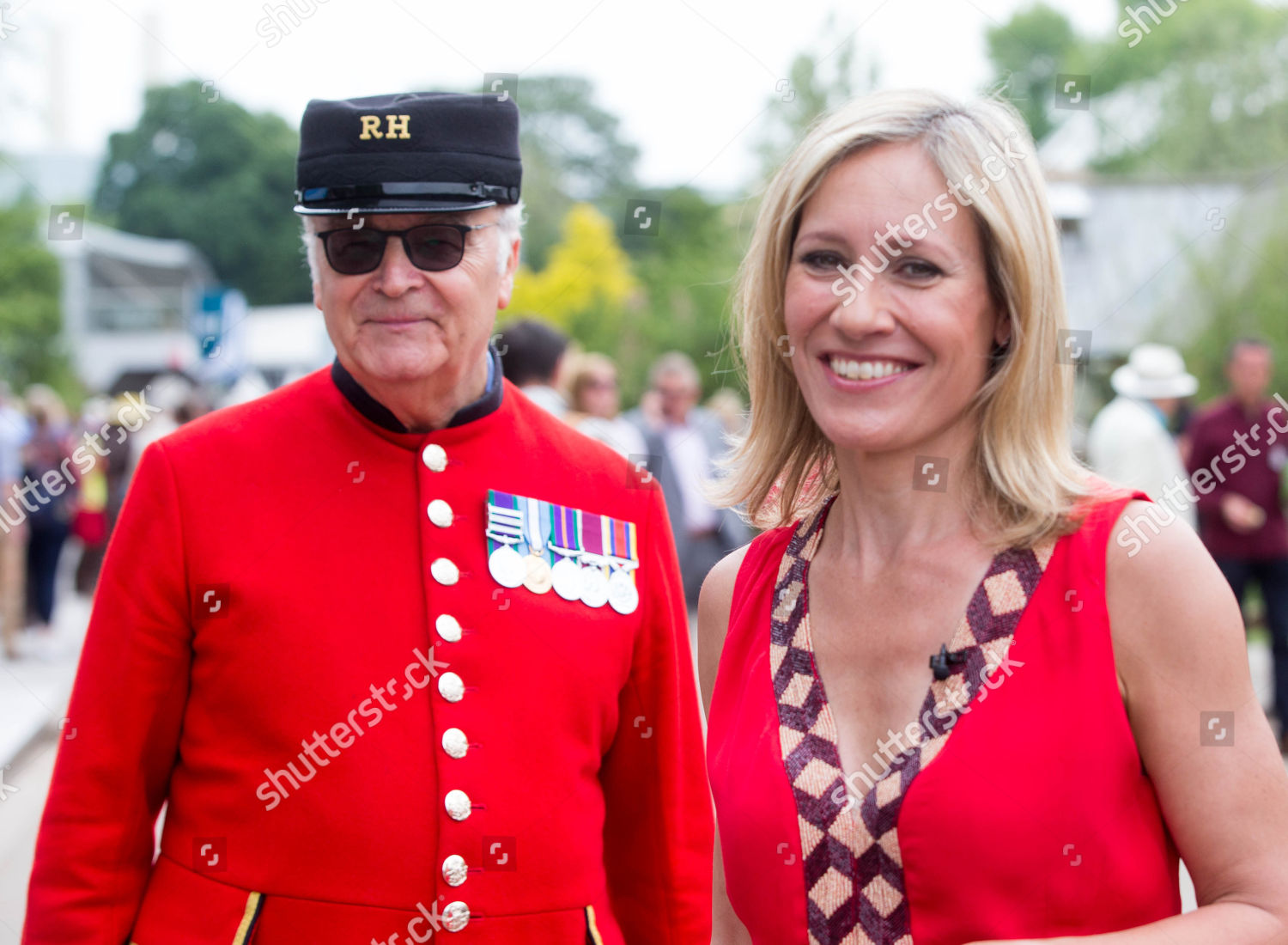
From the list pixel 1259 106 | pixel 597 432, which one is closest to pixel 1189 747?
pixel 597 432

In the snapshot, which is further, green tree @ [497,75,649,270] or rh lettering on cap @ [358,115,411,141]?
green tree @ [497,75,649,270]

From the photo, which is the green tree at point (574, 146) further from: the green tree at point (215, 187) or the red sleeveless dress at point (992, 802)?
the red sleeveless dress at point (992, 802)

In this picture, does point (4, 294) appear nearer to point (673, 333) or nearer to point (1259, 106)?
point (673, 333)

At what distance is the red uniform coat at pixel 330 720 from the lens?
220 cm

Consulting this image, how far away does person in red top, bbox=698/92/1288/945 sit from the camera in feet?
5.59

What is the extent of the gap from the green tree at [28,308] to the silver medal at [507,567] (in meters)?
14.0

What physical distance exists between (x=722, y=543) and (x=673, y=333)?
17925mm

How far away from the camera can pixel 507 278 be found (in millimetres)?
2543

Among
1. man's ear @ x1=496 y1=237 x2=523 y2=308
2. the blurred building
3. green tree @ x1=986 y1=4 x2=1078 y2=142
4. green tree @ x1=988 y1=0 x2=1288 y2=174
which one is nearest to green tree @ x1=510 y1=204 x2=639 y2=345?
green tree @ x1=988 y1=0 x2=1288 y2=174

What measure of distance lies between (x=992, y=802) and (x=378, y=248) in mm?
1344

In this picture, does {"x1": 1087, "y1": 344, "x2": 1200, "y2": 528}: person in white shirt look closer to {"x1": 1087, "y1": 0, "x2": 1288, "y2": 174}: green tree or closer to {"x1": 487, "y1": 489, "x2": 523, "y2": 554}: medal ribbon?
{"x1": 487, "y1": 489, "x2": 523, "y2": 554}: medal ribbon

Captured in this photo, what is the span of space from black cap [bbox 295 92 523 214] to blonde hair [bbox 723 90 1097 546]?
60cm

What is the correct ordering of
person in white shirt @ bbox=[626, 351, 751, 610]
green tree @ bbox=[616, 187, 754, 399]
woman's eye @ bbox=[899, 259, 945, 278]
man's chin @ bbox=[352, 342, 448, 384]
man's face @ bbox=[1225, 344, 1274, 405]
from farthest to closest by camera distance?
green tree @ bbox=[616, 187, 754, 399] < person in white shirt @ bbox=[626, 351, 751, 610] < man's face @ bbox=[1225, 344, 1274, 405] < man's chin @ bbox=[352, 342, 448, 384] < woman's eye @ bbox=[899, 259, 945, 278]

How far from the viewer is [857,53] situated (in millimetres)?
25062
